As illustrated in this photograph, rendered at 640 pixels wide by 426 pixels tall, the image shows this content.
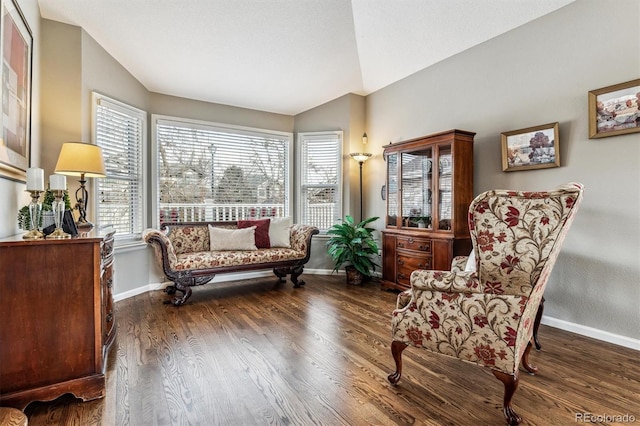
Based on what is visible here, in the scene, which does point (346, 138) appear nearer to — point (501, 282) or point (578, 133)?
point (578, 133)

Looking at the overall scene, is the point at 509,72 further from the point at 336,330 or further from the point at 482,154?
the point at 336,330

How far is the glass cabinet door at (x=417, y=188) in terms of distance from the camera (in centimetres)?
368

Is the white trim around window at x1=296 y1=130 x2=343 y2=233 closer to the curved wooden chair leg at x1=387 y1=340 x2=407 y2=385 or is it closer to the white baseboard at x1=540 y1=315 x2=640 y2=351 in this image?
the white baseboard at x1=540 y1=315 x2=640 y2=351

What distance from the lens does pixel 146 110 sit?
13.9 feet

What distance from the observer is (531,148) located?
304 centimetres

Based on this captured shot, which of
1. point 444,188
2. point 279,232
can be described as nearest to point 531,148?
point 444,188

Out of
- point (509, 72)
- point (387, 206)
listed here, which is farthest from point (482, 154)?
point (387, 206)

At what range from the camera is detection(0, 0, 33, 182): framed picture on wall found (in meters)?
1.98

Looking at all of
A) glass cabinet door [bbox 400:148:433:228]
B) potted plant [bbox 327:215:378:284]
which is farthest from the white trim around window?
glass cabinet door [bbox 400:148:433:228]

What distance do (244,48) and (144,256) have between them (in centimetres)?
278

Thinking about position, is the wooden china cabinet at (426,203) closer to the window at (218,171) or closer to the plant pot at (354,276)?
the plant pot at (354,276)

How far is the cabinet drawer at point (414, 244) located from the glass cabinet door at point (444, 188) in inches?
9.4

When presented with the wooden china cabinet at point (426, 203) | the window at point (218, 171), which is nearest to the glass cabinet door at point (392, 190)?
the wooden china cabinet at point (426, 203)

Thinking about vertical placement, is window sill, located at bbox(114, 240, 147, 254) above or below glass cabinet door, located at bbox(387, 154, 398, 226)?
below
